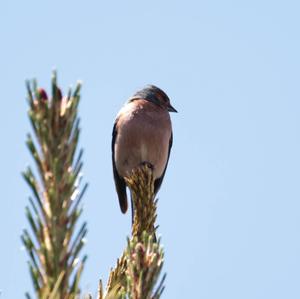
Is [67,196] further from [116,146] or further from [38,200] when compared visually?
[116,146]

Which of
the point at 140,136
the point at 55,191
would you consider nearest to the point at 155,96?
the point at 140,136

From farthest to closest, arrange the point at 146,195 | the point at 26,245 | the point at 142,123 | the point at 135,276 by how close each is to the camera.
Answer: the point at 142,123 → the point at 146,195 → the point at 135,276 → the point at 26,245

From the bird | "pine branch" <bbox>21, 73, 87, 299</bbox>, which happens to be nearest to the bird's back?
the bird

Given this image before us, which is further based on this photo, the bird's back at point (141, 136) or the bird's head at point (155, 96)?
the bird's head at point (155, 96)

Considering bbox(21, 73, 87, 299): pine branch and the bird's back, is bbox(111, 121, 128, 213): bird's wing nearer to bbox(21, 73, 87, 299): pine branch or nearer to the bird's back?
the bird's back

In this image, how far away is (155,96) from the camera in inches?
327

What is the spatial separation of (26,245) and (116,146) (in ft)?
19.7

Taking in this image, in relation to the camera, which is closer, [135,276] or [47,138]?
[47,138]

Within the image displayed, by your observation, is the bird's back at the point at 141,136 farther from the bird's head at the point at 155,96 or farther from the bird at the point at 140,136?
the bird's head at the point at 155,96

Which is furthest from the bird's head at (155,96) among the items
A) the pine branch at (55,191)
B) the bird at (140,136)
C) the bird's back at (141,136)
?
the pine branch at (55,191)

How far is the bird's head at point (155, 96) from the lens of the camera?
8.05 meters

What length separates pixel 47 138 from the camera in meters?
1.48

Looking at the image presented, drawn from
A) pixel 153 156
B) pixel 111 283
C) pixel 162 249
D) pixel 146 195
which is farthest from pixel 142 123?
pixel 162 249

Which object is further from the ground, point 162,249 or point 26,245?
point 162,249
